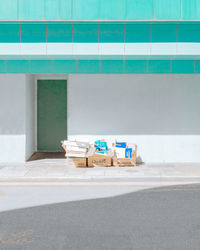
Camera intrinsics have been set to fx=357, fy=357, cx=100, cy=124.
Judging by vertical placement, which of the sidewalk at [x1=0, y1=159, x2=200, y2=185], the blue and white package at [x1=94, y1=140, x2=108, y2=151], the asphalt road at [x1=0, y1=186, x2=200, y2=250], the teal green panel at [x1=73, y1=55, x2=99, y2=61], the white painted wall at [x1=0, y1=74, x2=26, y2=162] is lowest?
the asphalt road at [x1=0, y1=186, x2=200, y2=250]

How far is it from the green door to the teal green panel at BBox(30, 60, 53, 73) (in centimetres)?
338

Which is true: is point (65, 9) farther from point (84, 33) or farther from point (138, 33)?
point (138, 33)

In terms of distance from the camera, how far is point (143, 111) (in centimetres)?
1357

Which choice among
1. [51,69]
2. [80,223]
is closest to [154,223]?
[80,223]

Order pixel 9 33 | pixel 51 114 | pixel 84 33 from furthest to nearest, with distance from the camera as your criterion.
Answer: pixel 51 114 → pixel 84 33 → pixel 9 33

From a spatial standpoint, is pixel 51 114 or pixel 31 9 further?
pixel 51 114

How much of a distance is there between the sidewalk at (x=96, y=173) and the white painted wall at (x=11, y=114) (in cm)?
85

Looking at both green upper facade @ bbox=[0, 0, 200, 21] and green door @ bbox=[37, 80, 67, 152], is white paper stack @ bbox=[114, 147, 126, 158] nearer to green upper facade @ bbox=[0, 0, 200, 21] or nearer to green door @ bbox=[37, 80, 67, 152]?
green upper facade @ bbox=[0, 0, 200, 21]

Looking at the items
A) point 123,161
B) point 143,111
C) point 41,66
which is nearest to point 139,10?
point 143,111

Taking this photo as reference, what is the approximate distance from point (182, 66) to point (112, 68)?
263 centimetres

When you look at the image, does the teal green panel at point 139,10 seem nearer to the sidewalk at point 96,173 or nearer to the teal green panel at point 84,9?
the teal green panel at point 84,9

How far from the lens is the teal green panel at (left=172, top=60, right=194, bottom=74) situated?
1336cm

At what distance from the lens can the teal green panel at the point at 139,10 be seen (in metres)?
12.7

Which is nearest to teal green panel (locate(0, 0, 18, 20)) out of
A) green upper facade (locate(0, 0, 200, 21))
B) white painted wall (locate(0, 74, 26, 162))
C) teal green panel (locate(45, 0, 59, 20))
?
green upper facade (locate(0, 0, 200, 21))
